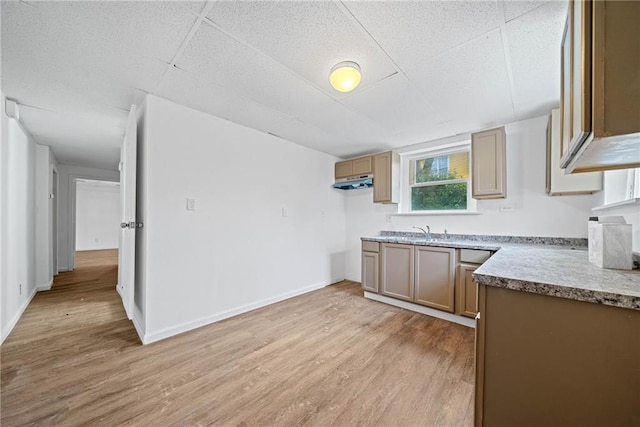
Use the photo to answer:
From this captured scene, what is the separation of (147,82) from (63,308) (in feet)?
10.1

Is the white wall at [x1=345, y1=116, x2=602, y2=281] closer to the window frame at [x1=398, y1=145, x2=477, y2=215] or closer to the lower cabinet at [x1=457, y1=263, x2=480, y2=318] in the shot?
the window frame at [x1=398, y1=145, x2=477, y2=215]

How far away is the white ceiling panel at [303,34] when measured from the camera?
50.8 inches

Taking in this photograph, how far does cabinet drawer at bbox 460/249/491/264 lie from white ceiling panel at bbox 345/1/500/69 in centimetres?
194

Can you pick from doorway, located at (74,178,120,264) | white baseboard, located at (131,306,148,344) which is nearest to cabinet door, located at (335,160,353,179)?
white baseboard, located at (131,306,148,344)

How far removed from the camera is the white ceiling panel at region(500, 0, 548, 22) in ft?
4.09

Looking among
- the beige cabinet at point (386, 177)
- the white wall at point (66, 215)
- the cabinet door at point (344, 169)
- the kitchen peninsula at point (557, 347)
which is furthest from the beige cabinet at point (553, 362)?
the white wall at point (66, 215)

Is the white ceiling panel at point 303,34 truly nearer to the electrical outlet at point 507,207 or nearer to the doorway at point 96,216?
the electrical outlet at point 507,207

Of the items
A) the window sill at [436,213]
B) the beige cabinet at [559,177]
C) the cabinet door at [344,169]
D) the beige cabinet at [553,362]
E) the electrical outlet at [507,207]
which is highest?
the cabinet door at [344,169]

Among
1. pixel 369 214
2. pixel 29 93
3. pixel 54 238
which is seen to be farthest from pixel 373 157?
pixel 54 238

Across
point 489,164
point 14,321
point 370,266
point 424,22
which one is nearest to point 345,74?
point 424,22

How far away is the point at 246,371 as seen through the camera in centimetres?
180

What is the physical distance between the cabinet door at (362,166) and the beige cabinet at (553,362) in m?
2.96

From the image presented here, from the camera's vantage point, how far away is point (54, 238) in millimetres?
4570

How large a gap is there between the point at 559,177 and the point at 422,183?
1.56 m
